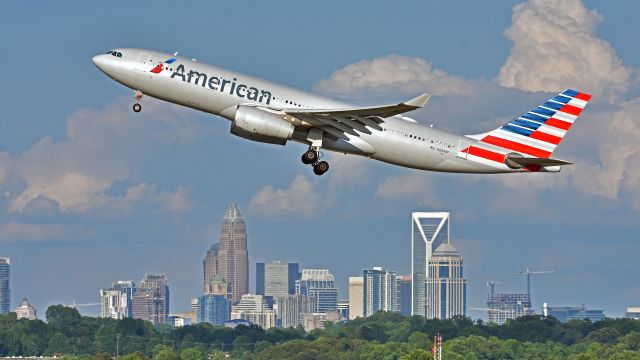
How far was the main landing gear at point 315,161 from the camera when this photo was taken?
97.1 m

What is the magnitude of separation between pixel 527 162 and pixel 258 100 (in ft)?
57.3

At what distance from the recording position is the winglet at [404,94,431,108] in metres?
89.1

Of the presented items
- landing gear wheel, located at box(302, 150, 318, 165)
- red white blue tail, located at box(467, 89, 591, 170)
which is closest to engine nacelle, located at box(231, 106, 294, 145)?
landing gear wheel, located at box(302, 150, 318, 165)

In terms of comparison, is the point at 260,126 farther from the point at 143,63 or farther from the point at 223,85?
the point at 143,63

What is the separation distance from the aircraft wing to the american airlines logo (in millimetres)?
1819

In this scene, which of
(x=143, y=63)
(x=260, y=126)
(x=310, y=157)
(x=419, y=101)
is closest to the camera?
(x=419, y=101)

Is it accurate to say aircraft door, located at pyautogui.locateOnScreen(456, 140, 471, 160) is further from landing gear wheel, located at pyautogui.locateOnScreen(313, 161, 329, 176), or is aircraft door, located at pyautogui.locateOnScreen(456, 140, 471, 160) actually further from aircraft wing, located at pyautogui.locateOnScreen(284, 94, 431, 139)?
landing gear wheel, located at pyautogui.locateOnScreen(313, 161, 329, 176)

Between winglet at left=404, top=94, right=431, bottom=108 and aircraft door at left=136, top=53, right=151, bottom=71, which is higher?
aircraft door at left=136, top=53, right=151, bottom=71

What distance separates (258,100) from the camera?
94750 mm

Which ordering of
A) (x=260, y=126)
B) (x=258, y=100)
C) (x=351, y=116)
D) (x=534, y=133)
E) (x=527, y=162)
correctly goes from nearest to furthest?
(x=260, y=126) → (x=351, y=116) → (x=258, y=100) → (x=527, y=162) → (x=534, y=133)

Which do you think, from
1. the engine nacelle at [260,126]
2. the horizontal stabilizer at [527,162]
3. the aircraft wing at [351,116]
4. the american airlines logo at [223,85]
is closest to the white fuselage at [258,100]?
the american airlines logo at [223,85]

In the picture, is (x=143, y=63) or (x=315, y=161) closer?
(x=143, y=63)

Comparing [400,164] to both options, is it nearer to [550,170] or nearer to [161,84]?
[550,170]

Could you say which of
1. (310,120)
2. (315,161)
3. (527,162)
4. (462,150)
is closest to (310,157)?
(315,161)
